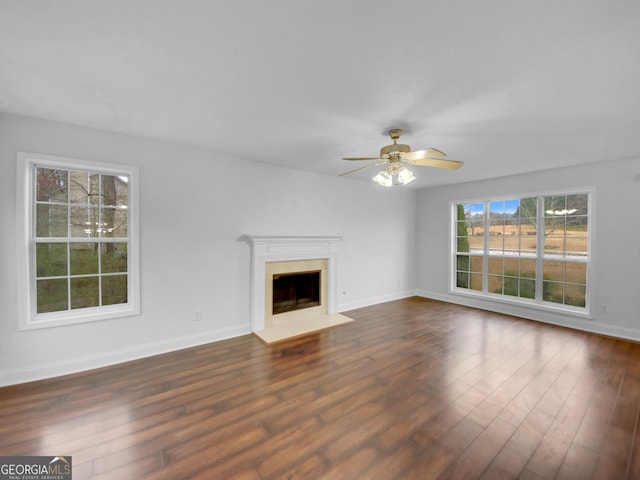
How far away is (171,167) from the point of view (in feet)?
10.7

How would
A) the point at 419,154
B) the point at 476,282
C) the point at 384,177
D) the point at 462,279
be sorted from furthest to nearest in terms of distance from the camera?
the point at 462,279, the point at 476,282, the point at 384,177, the point at 419,154

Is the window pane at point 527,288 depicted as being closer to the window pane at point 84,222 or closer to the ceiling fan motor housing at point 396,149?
the ceiling fan motor housing at point 396,149

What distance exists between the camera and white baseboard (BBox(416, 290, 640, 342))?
3752mm

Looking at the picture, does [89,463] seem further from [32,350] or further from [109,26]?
[109,26]

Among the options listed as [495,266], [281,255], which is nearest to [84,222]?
[281,255]

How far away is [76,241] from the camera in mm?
2842

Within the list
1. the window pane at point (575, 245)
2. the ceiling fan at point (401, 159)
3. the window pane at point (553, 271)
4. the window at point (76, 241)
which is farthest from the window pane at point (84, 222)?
the window pane at point (575, 245)

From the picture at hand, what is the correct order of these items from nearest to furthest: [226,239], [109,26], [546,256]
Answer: [109,26] → [226,239] → [546,256]

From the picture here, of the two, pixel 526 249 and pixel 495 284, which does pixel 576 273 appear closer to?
pixel 526 249

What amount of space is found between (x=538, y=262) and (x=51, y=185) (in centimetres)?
693

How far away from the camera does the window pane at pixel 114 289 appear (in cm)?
300

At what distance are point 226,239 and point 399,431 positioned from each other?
9.61 feet

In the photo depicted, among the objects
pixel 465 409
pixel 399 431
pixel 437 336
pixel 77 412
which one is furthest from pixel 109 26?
pixel 437 336

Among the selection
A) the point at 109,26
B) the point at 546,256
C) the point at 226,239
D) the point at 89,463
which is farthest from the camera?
the point at 546,256
